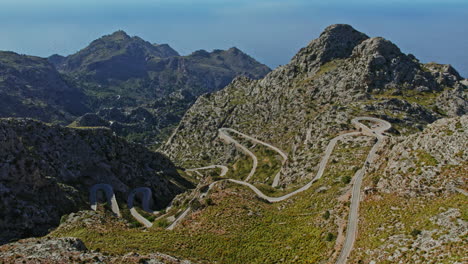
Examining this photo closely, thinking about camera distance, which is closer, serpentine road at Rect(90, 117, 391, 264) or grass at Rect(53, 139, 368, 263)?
serpentine road at Rect(90, 117, 391, 264)

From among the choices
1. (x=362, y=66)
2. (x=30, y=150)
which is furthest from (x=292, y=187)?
(x=362, y=66)

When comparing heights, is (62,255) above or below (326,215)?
below

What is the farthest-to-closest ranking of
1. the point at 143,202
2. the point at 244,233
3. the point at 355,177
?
the point at 143,202
the point at 355,177
the point at 244,233

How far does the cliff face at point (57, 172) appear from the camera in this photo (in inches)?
3009

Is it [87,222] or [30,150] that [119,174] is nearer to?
[30,150]

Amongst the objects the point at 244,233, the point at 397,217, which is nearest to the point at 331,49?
the point at 244,233

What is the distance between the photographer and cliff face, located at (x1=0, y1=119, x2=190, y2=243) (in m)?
76.4

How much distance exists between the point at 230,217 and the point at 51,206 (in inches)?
1874

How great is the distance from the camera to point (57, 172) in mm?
98312

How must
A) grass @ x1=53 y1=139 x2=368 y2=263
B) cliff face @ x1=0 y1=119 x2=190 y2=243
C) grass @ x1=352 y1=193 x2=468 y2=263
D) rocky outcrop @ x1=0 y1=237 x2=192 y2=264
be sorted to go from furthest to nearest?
cliff face @ x1=0 y1=119 x2=190 y2=243, grass @ x1=53 y1=139 x2=368 y2=263, grass @ x1=352 y1=193 x2=468 y2=263, rocky outcrop @ x1=0 y1=237 x2=192 y2=264

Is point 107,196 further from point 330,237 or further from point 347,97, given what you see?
point 347,97

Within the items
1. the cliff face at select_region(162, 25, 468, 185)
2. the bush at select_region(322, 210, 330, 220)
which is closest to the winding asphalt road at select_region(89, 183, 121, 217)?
the cliff face at select_region(162, 25, 468, 185)

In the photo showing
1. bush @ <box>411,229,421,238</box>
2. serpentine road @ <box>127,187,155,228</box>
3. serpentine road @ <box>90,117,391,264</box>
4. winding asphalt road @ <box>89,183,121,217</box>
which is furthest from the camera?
winding asphalt road @ <box>89,183,121,217</box>

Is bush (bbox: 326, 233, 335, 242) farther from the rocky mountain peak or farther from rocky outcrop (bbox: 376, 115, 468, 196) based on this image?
the rocky mountain peak
